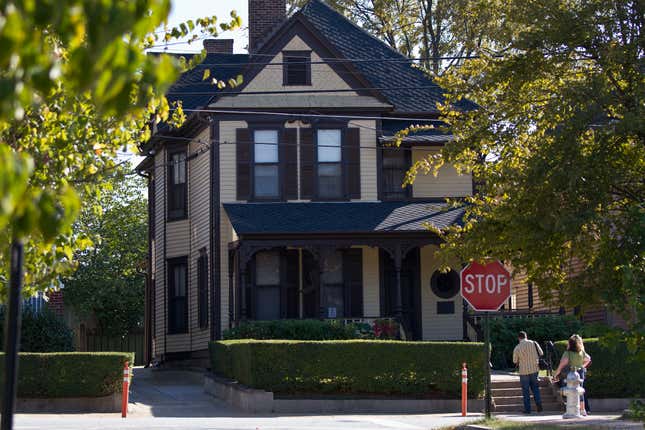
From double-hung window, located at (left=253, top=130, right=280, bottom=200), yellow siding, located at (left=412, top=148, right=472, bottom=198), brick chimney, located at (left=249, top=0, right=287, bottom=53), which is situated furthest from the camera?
brick chimney, located at (left=249, top=0, right=287, bottom=53)

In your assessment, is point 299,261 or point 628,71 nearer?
point 628,71

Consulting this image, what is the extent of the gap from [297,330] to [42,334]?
21.0ft

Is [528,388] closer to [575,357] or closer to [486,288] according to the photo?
[575,357]

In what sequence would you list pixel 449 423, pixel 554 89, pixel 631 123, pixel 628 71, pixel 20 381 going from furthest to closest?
pixel 20 381
pixel 449 423
pixel 554 89
pixel 628 71
pixel 631 123

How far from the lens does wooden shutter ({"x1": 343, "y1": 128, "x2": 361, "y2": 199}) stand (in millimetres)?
31234

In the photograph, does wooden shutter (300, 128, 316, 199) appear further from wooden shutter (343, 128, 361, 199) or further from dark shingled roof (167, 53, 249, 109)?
dark shingled roof (167, 53, 249, 109)

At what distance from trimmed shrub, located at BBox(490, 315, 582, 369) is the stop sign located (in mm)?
10450

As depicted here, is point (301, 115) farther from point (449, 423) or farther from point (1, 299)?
point (1, 299)

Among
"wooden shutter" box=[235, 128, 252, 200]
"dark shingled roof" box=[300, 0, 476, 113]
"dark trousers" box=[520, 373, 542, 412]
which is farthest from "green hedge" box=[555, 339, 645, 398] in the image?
"wooden shutter" box=[235, 128, 252, 200]

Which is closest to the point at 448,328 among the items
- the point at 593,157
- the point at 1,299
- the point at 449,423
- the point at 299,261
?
the point at 299,261

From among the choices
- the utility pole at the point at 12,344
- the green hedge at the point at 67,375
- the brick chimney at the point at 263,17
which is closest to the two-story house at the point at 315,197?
the brick chimney at the point at 263,17

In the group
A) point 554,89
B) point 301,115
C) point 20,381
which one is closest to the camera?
point 554,89

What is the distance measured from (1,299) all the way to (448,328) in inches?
850

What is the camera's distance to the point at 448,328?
3170 centimetres
